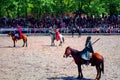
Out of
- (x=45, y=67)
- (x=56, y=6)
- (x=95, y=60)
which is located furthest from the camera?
(x=56, y=6)

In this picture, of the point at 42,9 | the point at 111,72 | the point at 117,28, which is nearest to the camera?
the point at 111,72

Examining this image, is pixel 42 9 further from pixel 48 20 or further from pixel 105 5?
pixel 105 5

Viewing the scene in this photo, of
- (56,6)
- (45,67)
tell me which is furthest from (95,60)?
(56,6)

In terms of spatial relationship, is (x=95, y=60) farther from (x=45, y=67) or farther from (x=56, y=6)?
(x=56, y=6)

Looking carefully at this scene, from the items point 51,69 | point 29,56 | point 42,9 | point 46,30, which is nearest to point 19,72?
point 51,69

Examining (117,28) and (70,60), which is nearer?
(70,60)

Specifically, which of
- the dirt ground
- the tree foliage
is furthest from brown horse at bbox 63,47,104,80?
the tree foliage

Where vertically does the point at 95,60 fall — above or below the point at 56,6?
above

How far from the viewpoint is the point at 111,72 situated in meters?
18.2

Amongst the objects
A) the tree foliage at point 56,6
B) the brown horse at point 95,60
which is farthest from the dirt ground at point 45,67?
the tree foliage at point 56,6

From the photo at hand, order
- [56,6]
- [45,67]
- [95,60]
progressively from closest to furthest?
[95,60]
[45,67]
[56,6]

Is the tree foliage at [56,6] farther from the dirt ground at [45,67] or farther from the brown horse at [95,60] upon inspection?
the brown horse at [95,60]

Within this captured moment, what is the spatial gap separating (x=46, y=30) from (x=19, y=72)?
94.5 ft

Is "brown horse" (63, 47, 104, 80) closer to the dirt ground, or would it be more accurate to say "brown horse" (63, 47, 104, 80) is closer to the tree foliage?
the dirt ground
